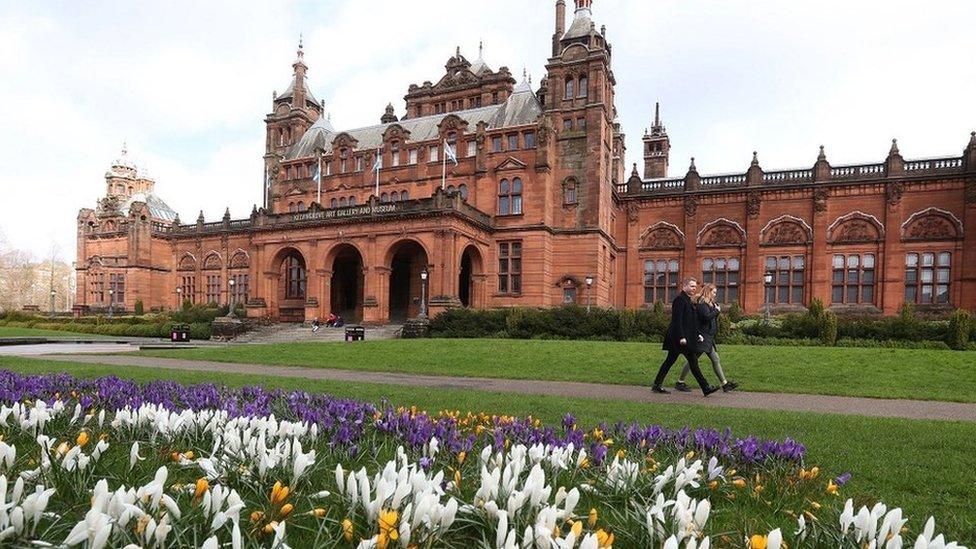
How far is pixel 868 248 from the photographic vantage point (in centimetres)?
3403

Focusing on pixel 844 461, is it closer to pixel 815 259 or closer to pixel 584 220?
pixel 584 220

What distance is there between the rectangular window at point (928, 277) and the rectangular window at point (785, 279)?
5810mm

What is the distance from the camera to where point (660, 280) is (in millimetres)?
38969

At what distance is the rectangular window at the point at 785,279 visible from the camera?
35.6 metres

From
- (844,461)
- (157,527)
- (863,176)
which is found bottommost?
(844,461)

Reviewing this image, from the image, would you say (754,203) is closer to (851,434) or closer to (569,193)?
(569,193)

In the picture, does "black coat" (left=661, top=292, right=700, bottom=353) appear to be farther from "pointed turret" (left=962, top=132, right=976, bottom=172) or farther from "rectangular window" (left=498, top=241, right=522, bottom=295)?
"pointed turret" (left=962, top=132, right=976, bottom=172)

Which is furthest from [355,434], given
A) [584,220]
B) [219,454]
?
[584,220]

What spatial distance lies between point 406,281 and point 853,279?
3085cm

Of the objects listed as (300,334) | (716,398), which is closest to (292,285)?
(300,334)

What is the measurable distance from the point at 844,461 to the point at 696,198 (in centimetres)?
3583

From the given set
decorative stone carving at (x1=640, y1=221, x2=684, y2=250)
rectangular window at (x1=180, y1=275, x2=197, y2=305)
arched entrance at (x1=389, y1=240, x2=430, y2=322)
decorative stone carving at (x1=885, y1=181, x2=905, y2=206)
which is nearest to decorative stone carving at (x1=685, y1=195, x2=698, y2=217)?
decorative stone carving at (x1=640, y1=221, x2=684, y2=250)

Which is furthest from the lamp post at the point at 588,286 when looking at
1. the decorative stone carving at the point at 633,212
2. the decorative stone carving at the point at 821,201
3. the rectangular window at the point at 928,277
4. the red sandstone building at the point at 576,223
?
the rectangular window at the point at 928,277

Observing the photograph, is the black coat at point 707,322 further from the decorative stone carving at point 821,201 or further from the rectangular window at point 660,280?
the decorative stone carving at point 821,201
